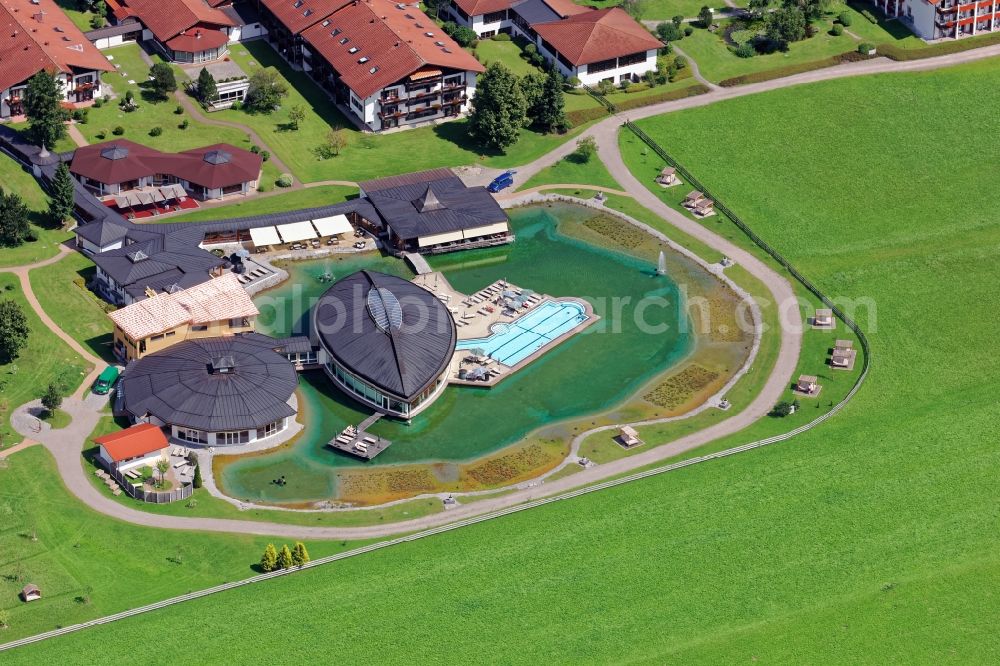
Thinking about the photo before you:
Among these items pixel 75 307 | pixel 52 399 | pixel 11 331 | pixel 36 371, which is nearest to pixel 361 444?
pixel 52 399

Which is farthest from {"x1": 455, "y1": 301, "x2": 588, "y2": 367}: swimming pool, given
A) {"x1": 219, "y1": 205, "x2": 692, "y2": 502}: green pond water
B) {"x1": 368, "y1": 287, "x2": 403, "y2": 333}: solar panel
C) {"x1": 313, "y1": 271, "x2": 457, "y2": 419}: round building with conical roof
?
{"x1": 368, "y1": 287, "x2": 403, "y2": 333}: solar panel

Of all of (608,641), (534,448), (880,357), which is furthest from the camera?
(880,357)

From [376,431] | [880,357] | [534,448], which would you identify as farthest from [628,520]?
[880,357]

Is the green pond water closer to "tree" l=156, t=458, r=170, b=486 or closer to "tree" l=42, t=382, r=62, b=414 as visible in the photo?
"tree" l=156, t=458, r=170, b=486

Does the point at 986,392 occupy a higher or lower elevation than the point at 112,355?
lower

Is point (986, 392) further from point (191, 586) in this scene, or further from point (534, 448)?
point (191, 586)

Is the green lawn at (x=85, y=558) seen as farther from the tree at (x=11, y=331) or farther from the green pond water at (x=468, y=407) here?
the tree at (x=11, y=331)
